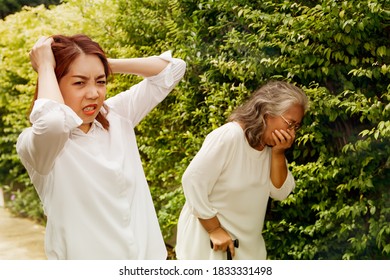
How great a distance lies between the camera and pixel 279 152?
266 centimetres

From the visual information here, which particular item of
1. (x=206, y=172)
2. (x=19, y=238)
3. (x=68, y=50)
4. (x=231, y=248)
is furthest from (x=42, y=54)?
(x=19, y=238)

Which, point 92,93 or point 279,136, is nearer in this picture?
point 92,93

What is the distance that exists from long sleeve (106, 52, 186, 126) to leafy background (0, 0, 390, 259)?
91 cm

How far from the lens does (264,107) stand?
8.88 feet

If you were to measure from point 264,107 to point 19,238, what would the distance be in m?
2.51

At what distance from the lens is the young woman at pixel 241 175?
2.62 meters

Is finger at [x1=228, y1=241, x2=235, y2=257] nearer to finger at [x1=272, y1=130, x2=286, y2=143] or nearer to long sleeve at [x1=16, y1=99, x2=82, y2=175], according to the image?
Result: finger at [x1=272, y1=130, x2=286, y2=143]

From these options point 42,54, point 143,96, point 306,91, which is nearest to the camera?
point 42,54

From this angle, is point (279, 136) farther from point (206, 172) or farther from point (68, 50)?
point (68, 50)

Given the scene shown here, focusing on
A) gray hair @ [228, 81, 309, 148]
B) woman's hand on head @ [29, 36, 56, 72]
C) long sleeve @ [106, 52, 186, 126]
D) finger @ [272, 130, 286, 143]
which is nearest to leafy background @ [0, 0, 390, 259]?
gray hair @ [228, 81, 309, 148]

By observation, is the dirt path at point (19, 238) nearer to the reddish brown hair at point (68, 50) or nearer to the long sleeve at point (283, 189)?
the long sleeve at point (283, 189)

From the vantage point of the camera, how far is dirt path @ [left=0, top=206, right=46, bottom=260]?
4.27 m

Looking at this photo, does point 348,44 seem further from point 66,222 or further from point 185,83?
point 66,222
